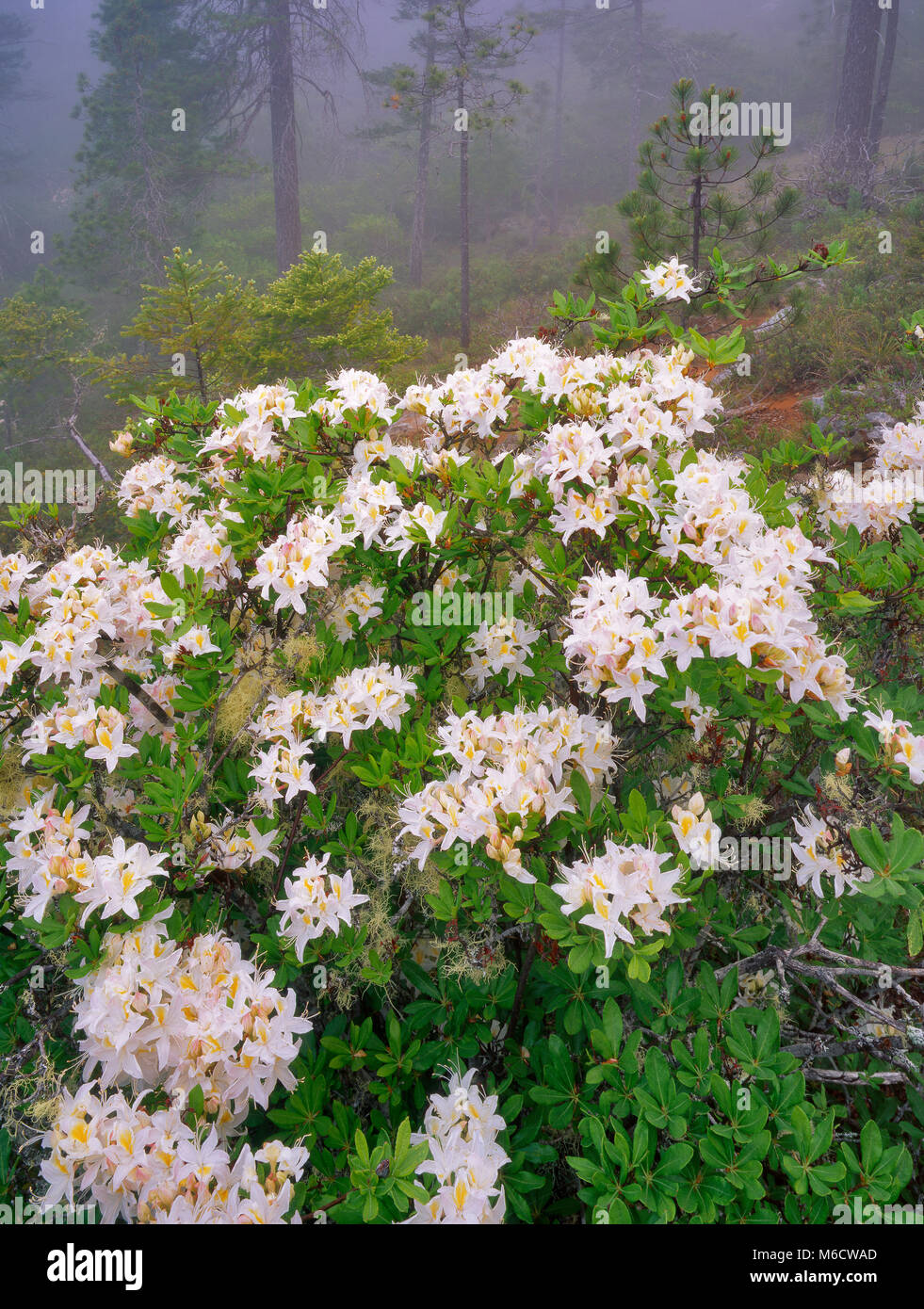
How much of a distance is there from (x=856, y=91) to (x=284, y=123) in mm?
12602

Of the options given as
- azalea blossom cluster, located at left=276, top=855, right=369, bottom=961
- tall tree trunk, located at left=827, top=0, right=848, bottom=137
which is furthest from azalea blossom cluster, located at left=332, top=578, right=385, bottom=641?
tall tree trunk, located at left=827, top=0, right=848, bottom=137

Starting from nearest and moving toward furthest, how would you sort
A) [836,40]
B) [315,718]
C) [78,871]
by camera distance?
[78,871]
[315,718]
[836,40]

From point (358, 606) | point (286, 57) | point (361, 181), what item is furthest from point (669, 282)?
point (361, 181)

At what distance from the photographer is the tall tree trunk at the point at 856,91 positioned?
631 inches

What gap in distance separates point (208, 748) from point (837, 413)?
26.7ft

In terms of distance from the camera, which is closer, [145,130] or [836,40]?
[145,130]

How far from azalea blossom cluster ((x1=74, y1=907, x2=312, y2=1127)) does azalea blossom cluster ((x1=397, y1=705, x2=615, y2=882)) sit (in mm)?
497

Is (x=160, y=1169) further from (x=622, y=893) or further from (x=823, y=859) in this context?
(x=823, y=859)

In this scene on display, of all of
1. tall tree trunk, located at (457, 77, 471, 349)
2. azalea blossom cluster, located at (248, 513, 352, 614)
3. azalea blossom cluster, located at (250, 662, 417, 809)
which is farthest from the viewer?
tall tree trunk, located at (457, 77, 471, 349)

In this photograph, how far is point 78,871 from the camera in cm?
177

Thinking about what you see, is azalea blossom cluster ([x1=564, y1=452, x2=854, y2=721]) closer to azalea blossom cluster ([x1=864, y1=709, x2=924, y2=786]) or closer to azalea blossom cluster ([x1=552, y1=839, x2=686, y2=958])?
azalea blossom cluster ([x1=864, y1=709, x2=924, y2=786])

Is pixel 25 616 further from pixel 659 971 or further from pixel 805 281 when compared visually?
pixel 805 281

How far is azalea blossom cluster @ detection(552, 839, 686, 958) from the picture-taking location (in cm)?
154
